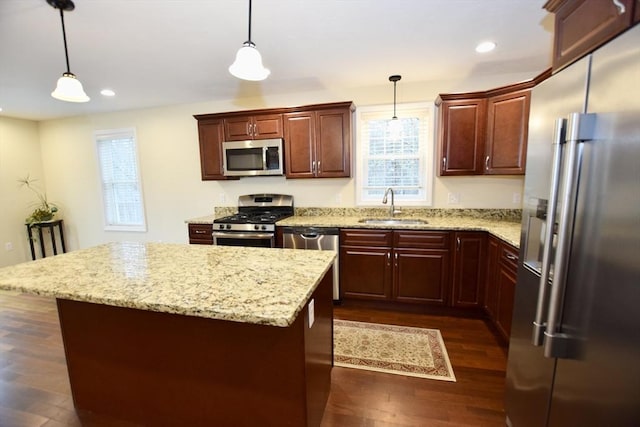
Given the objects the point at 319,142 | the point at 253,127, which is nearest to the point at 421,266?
the point at 319,142

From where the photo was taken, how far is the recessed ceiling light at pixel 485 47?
7.61 ft

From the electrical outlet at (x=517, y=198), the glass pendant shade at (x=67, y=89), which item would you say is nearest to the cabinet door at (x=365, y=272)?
the electrical outlet at (x=517, y=198)

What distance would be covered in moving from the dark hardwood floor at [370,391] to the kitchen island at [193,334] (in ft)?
0.64

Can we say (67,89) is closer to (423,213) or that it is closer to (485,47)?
(485,47)

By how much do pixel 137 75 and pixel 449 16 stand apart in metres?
2.92

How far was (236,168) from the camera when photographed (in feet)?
11.6

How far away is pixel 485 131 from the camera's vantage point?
281 cm

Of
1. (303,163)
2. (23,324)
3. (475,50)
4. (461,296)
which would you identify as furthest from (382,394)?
(23,324)

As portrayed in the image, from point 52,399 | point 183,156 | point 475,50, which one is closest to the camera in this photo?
point 52,399

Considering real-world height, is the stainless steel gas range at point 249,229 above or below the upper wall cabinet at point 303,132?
below

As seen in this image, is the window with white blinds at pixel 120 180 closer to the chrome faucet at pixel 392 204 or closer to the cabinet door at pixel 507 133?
the chrome faucet at pixel 392 204

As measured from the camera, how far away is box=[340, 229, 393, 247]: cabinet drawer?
2.90m

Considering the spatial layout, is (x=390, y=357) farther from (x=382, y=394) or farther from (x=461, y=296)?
(x=461, y=296)

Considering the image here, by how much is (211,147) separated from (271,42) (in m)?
1.80
